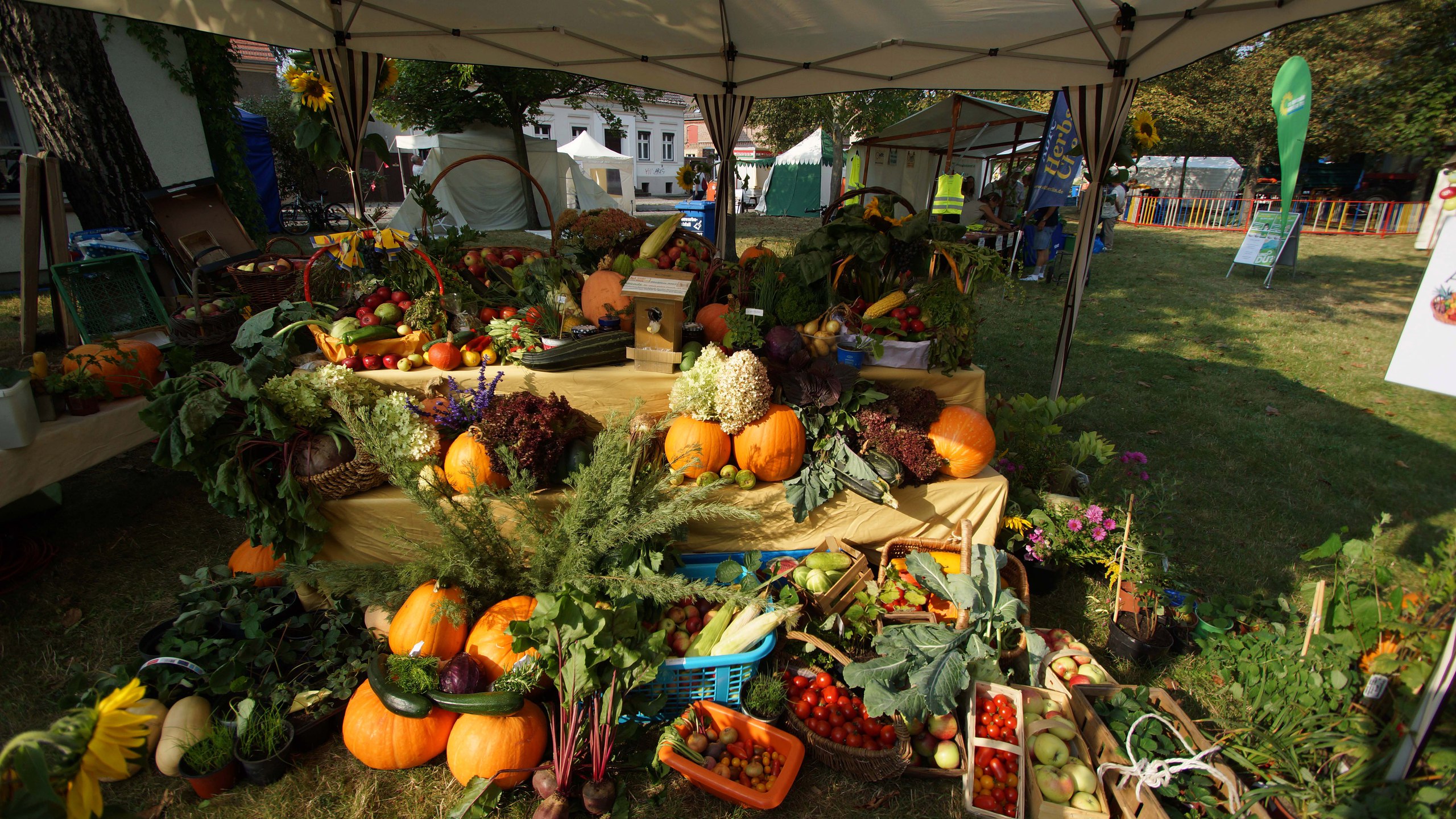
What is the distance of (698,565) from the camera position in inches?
122

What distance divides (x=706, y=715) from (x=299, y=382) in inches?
93.3

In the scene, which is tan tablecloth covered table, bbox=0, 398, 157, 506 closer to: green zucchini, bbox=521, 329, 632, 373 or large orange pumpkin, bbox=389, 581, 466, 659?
large orange pumpkin, bbox=389, 581, 466, 659

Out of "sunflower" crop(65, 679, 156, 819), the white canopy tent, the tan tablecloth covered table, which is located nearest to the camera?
"sunflower" crop(65, 679, 156, 819)

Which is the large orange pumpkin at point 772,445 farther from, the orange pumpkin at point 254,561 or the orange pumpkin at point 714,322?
the orange pumpkin at point 254,561

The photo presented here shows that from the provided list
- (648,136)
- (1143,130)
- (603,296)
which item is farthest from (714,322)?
(648,136)

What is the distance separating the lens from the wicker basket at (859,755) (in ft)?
7.39

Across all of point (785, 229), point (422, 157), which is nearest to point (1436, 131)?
point (785, 229)

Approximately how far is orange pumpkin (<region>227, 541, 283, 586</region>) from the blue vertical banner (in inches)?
413

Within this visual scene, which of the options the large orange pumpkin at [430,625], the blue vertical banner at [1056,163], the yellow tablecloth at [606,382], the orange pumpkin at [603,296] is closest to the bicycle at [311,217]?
the orange pumpkin at [603,296]

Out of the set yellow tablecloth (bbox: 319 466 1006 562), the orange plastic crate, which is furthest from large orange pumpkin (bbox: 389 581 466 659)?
the orange plastic crate

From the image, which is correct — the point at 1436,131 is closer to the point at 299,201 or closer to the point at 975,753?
the point at 975,753

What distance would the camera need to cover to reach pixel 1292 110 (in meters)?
2.71

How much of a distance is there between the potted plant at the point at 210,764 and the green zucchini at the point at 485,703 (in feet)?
2.39

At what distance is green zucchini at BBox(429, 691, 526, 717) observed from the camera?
2160 mm
